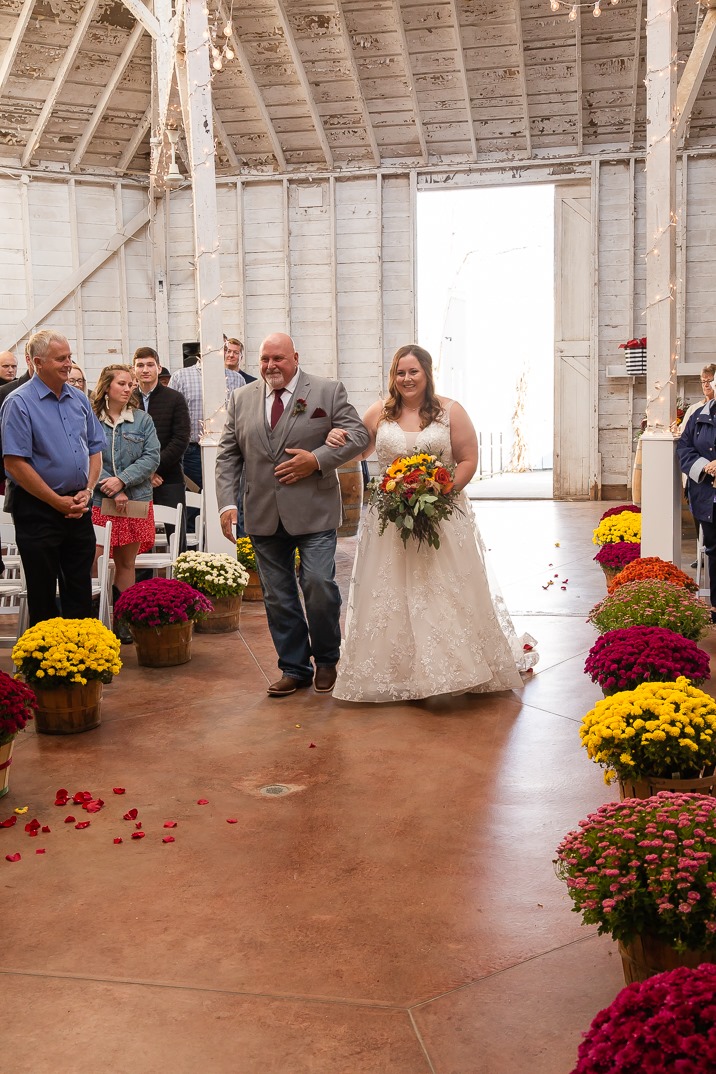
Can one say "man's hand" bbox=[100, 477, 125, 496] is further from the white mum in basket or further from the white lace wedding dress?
the white lace wedding dress

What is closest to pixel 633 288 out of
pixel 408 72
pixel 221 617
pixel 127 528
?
pixel 408 72

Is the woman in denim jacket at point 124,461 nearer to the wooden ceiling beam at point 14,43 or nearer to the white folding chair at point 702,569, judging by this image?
the white folding chair at point 702,569

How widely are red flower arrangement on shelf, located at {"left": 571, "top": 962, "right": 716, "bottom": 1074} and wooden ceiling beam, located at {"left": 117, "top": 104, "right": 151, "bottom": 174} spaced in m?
14.8

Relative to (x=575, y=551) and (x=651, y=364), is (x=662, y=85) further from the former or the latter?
(x=575, y=551)

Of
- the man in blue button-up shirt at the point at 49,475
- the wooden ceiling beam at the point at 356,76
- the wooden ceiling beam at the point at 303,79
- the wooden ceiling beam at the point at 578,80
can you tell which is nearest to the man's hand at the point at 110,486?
the man in blue button-up shirt at the point at 49,475

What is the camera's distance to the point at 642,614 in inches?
197

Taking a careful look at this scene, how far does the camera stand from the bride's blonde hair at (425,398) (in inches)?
214

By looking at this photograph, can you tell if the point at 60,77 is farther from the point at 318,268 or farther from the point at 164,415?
the point at 164,415

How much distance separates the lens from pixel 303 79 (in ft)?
46.3

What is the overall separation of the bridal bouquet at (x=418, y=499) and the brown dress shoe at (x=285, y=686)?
96 cm

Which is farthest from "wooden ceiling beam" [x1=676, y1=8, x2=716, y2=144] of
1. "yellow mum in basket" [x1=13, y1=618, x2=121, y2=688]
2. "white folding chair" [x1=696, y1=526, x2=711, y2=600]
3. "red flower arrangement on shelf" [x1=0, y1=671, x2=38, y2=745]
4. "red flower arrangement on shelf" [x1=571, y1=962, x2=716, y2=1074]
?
"red flower arrangement on shelf" [x1=571, y1=962, x2=716, y2=1074]

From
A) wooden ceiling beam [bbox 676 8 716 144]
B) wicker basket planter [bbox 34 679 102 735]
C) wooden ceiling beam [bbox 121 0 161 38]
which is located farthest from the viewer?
wooden ceiling beam [bbox 121 0 161 38]

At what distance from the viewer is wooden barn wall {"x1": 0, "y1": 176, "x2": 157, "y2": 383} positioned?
14.7 metres

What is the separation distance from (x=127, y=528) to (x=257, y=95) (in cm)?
971
